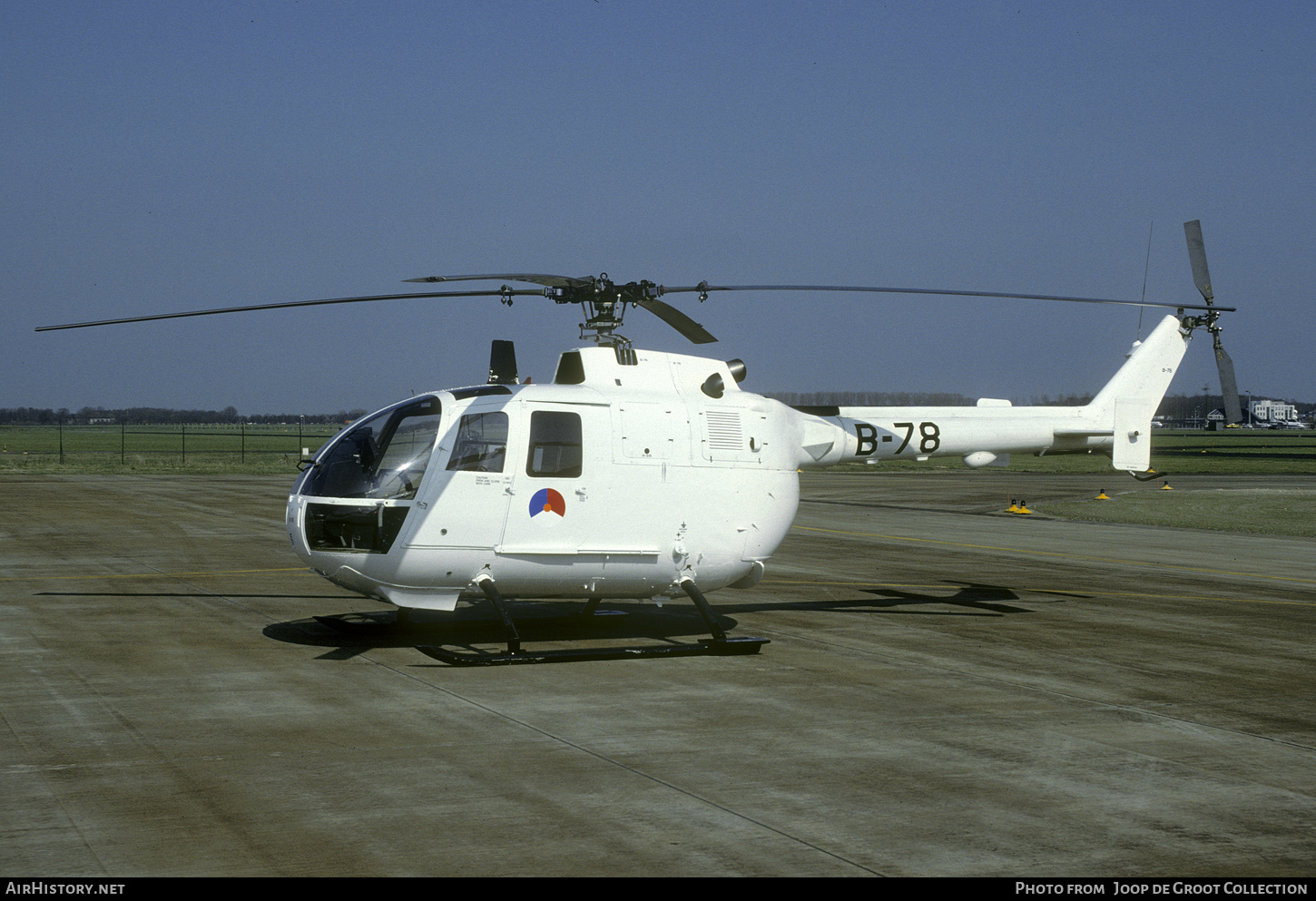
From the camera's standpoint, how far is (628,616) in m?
13.6

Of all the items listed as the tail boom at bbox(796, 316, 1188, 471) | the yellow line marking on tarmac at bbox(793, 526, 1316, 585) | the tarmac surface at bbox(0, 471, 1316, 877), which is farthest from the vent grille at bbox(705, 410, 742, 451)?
the yellow line marking on tarmac at bbox(793, 526, 1316, 585)

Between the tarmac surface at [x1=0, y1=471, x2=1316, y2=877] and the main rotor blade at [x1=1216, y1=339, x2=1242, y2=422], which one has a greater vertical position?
the main rotor blade at [x1=1216, y1=339, x2=1242, y2=422]

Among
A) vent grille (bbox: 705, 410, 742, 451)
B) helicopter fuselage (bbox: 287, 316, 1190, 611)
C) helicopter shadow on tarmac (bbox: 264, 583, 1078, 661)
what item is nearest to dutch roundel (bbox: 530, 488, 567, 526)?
helicopter fuselage (bbox: 287, 316, 1190, 611)

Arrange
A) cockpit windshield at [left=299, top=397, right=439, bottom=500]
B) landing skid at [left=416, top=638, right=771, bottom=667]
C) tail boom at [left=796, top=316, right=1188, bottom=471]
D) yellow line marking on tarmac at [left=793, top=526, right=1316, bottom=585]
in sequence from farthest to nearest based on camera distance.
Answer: yellow line marking on tarmac at [left=793, top=526, right=1316, bottom=585], tail boom at [left=796, top=316, right=1188, bottom=471], cockpit windshield at [left=299, top=397, right=439, bottom=500], landing skid at [left=416, top=638, right=771, bottom=667]

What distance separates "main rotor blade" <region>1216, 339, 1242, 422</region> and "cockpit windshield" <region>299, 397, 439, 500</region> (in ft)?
35.1

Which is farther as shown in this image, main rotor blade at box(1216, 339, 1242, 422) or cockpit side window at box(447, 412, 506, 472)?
main rotor blade at box(1216, 339, 1242, 422)

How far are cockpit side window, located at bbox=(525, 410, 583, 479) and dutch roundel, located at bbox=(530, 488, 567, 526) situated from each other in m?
0.17

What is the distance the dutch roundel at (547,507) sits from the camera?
1097cm

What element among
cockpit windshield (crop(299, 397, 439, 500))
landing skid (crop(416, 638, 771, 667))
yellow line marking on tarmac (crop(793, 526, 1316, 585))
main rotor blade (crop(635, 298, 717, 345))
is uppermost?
main rotor blade (crop(635, 298, 717, 345))

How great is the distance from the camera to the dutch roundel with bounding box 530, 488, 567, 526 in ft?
36.0

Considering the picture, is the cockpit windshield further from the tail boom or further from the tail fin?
the tail fin

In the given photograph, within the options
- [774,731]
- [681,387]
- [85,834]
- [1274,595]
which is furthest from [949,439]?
[85,834]

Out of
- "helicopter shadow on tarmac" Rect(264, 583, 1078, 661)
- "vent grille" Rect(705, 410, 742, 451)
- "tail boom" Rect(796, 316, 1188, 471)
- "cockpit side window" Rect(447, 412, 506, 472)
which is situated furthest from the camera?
"tail boom" Rect(796, 316, 1188, 471)
